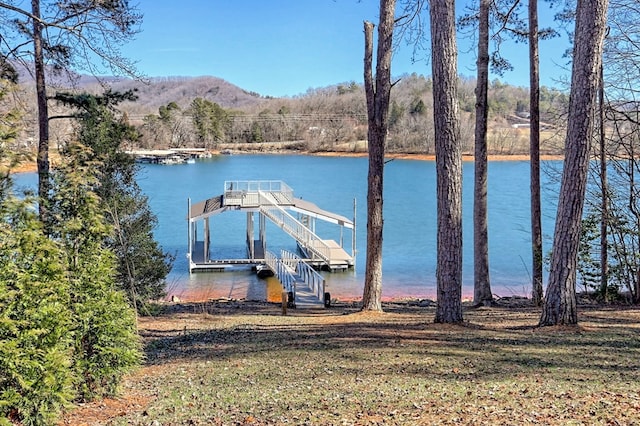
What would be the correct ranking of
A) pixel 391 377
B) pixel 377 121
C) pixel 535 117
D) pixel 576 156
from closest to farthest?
pixel 391 377 → pixel 576 156 → pixel 377 121 → pixel 535 117

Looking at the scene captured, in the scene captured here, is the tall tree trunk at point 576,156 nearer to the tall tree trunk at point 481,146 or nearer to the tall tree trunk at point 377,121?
the tall tree trunk at point 377,121

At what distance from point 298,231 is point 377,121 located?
1349 centimetres

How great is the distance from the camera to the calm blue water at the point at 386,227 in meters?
20.2

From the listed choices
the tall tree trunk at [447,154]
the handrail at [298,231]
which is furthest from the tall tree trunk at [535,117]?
the handrail at [298,231]

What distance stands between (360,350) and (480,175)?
567cm

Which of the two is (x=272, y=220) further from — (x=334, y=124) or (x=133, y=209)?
(x=334, y=124)

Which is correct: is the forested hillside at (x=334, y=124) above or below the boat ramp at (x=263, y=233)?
above

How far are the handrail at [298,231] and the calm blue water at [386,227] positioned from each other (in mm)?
1130

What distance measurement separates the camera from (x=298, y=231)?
72.9ft

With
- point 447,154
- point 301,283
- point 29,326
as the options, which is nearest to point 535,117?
point 447,154

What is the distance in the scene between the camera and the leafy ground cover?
13.7 ft

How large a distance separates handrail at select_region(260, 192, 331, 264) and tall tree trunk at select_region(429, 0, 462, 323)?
13905 millimetres

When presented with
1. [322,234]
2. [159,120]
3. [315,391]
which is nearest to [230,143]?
[159,120]

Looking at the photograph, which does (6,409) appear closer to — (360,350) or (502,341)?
(360,350)
